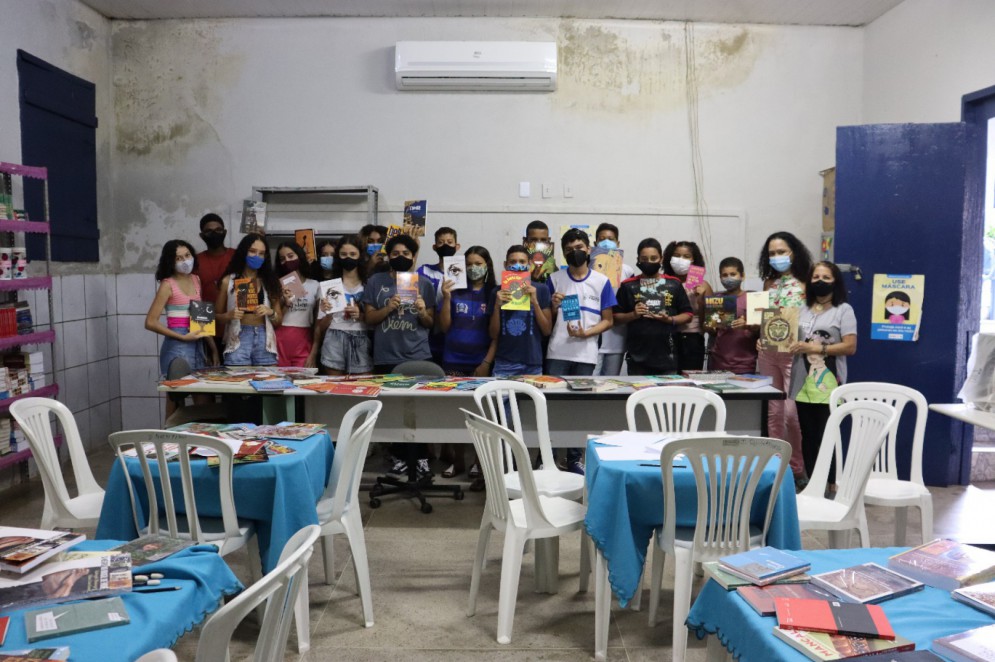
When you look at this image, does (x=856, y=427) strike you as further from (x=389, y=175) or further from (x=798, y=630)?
(x=389, y=175)

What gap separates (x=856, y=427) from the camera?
3432 mm

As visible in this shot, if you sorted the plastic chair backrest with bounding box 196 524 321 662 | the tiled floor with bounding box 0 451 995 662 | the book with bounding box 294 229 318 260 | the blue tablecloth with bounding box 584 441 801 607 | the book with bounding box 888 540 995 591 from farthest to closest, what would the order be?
the book with bounding box 294 229 318 260
the tiled floor with bounding box 0 451 995 662
the blue tablecloth with bounding box 584 441 801 607
the book with bounding box 888 540 995 591
the plastic chair backrest with bounding box 196 524 321 662

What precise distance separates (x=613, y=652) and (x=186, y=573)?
173cm

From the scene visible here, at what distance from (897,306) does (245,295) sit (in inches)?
168

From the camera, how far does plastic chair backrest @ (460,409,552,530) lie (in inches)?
114

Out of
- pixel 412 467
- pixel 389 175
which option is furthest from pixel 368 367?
pixel 389 175

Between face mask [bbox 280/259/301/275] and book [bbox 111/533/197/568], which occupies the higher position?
face mask [bbox 280/259/301/275]

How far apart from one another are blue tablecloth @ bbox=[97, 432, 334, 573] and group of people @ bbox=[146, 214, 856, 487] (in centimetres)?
211

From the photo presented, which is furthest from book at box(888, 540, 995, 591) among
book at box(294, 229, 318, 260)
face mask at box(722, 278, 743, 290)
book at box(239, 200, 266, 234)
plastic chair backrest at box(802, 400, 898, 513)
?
book at box(239, 200, 266, 234)

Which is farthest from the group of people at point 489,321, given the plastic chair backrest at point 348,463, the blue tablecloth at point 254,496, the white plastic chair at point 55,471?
the blue tablecloth at point 254,496

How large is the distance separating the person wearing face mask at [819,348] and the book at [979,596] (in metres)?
2.83

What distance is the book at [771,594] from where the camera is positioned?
5.48 ft

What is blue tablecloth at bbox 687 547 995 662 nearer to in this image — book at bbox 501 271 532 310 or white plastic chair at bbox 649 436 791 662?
white plastic chair at bbox 649 436 791 662

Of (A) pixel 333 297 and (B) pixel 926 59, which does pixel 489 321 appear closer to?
(A) pixel 333 297
